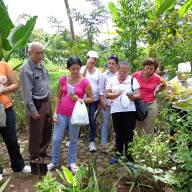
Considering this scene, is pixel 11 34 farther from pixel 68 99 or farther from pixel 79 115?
pixel 79 115

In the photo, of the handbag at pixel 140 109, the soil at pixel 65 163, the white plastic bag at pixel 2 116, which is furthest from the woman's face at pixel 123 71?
the white plastic bag at pixel 2 116

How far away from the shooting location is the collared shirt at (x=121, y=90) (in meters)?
4.27

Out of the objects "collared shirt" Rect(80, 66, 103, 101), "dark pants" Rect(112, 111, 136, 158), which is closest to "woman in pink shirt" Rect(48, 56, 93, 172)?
"dark pants" Rect(112, 111, 136, 158)

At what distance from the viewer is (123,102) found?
167 inches

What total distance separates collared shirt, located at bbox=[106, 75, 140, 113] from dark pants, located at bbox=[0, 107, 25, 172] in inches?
48.8

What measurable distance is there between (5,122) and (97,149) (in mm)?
1875

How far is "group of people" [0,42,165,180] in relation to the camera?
13.1 ft

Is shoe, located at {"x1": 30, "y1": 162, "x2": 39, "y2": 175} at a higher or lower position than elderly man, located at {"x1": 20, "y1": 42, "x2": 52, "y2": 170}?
lower

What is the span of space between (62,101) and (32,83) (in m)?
0.42

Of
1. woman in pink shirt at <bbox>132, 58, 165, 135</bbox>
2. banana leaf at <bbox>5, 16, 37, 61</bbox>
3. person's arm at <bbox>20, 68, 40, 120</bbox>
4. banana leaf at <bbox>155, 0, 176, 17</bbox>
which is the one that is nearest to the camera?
person's arm at <bbox>20, 68, 40, 120</bbox>

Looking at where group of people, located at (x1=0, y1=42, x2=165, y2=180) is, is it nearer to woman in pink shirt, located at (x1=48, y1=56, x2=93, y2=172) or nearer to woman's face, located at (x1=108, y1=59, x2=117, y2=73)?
woman in pink shirt, located at (x1=48, y1=56, x2=93, y2=172)

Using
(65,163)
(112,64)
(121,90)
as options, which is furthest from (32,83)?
(112,64)

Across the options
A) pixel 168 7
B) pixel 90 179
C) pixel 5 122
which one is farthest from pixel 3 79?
pixel 168 7

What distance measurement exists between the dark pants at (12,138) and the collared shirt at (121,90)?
1.24 meters
